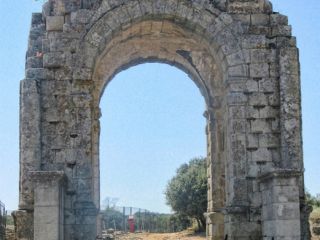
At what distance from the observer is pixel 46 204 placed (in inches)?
391

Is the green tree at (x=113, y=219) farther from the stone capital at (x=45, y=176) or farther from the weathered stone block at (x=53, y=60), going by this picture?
the stone capital at (x=45, y=176)

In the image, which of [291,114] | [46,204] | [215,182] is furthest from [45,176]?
[215,182]

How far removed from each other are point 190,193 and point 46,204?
19222mm

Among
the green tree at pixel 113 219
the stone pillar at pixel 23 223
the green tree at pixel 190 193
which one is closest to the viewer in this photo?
the stone pillar at pixel 23 223

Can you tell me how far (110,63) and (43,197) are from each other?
17.4 feet

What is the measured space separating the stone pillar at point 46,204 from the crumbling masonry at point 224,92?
34 cm

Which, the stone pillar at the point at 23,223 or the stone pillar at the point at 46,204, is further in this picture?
the stone pillar at the point at 23,223

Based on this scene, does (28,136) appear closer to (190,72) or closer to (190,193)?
(190,72)

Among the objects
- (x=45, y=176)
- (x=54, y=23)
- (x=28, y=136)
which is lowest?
(x=45, y=176)

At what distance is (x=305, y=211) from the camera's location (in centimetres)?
1073

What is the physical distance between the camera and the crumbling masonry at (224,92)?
10875 millimetres

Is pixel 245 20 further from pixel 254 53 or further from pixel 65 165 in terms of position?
pixel 65 165

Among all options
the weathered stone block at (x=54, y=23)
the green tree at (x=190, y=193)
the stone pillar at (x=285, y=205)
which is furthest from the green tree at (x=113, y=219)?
the stone pillar at (x=285, y=205)

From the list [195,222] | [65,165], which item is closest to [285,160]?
[65,165]
